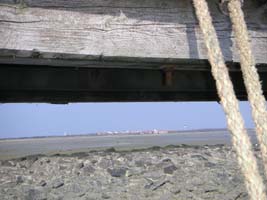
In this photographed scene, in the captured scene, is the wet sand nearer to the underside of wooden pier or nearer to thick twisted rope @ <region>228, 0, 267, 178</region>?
the underside of wooden pier

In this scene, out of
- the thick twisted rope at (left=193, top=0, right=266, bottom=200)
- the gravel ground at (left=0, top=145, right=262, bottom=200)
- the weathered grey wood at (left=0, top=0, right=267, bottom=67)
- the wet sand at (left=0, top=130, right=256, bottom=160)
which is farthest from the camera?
the wet sand at (left=0, top=130, right=256, bottom=160)

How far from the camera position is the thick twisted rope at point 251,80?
6.49ft

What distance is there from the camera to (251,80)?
2057 mm

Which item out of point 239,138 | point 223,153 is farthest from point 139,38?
point 223,153

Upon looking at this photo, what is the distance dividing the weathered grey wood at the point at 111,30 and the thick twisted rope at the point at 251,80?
38 centimetres

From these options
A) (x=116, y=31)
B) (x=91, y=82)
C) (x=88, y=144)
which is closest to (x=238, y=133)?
(x=116, y=31)

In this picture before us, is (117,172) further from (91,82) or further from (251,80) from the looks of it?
(251,80)

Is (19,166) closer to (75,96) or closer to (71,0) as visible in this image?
(75,96)

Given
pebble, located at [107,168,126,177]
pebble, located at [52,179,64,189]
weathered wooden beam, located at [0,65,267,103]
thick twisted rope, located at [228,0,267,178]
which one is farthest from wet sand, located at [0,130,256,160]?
thick twisted rope, located at [228,0,267,178]

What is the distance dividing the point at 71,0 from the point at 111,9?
194 millimetres

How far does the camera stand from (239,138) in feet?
5.98

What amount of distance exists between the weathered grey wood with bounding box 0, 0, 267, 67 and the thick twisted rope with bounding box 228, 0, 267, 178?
38 cm

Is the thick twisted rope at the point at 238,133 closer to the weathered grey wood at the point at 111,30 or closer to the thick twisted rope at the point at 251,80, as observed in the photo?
the thick twisted rope at the point at 251,80

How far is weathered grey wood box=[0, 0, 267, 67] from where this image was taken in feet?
7.37
